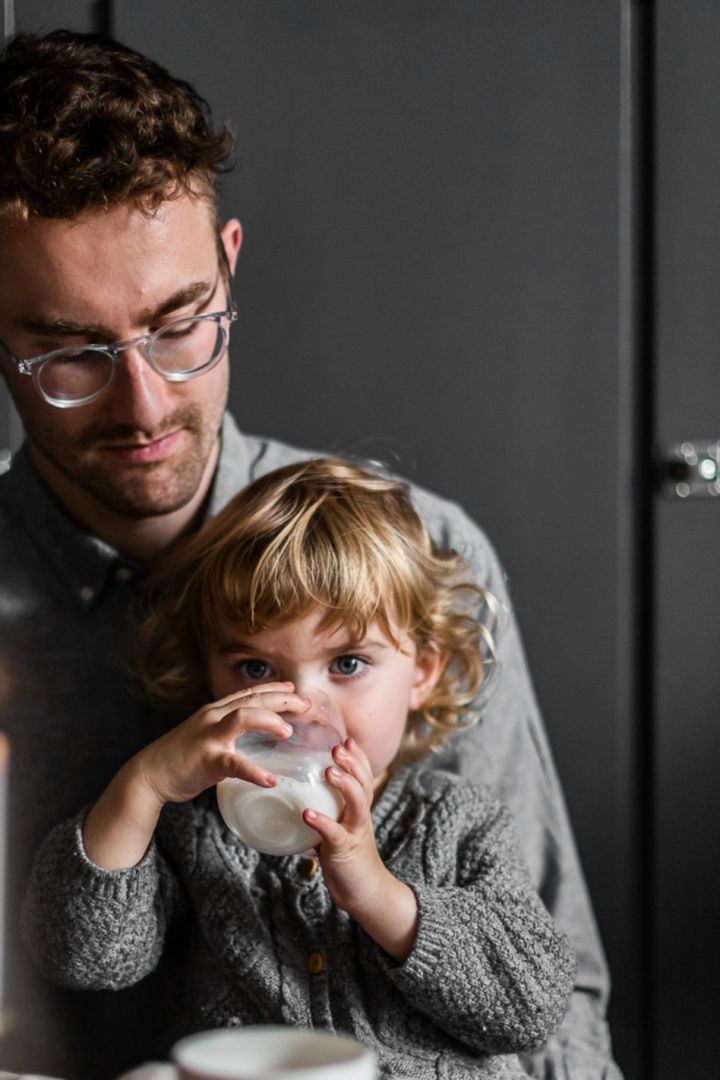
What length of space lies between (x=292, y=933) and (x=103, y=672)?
1.14 feet

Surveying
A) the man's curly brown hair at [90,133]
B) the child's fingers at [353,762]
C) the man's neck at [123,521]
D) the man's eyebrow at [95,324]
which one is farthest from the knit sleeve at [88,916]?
the man's curly brown hair at [90,133]

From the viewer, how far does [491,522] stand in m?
1.48

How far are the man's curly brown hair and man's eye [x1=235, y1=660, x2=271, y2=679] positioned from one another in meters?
0.42

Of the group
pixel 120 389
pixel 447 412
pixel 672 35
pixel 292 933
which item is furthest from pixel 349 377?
pixel 292 933

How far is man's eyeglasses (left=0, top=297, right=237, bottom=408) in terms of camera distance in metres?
1.13

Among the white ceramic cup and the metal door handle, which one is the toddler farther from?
the metal door handle

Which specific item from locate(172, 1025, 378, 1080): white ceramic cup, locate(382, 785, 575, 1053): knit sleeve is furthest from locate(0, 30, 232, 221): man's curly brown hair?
locate(172, 1025, 378, 1080): white ceramic cup

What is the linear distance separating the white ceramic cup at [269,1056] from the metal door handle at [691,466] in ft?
3.21

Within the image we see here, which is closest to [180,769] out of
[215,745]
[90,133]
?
[215,745]

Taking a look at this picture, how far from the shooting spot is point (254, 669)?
1.04 meters

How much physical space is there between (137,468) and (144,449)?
0.02m

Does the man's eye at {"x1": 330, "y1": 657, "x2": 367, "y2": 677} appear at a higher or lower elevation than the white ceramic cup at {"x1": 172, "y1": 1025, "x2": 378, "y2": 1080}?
higher

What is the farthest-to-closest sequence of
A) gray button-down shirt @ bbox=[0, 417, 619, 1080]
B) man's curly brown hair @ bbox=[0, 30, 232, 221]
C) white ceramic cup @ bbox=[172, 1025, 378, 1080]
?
1. gray button-down shirt @ bbox=[0, 417, 619, 1080]
2. man's curly brown hair @ bbox=[0, 30, 232, 221]
3. white ceramic cup @ bbox=[172, 1025, 378, 1080]

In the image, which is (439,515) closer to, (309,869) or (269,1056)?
(309,869)
